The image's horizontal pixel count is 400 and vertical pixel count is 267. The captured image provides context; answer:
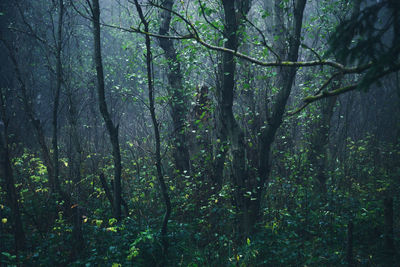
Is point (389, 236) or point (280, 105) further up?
point (280, 105)

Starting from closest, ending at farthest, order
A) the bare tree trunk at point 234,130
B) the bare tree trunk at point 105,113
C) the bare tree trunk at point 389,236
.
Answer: the bare tree trunk at point 389,236
the bare tree trunk at point 105,113
the bare tree trunk at point 234,130

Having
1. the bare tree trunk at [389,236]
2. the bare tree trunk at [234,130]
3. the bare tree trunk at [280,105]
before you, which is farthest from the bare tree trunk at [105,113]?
the bare tree trunk at [389,236]

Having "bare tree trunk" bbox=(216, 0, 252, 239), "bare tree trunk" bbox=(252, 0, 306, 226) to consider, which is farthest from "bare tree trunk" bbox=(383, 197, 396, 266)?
"bare tree trunk" bbox=(216, 0, 252, 239)

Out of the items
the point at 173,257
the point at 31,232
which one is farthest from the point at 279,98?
the point at 31,232

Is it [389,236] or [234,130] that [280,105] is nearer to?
[234,130]

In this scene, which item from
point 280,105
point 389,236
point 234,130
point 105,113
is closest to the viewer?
point 389,236

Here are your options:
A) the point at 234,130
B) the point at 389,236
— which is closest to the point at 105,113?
the point at 234,130

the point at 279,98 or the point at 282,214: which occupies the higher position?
the point at 279,98

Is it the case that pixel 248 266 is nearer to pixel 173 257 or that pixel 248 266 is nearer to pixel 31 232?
pixel 173 257

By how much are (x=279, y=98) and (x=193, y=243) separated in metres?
2.79

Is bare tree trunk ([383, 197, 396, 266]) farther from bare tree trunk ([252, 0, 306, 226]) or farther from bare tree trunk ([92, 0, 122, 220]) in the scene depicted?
bare tree trunk ([92, 0, 122, 220])

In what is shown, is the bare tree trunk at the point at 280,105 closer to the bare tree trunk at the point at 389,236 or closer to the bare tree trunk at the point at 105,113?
the bare tree trunk at the point at 389,236

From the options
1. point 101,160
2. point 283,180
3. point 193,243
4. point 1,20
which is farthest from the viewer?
point 1,20

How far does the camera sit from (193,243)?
4.51 meters
